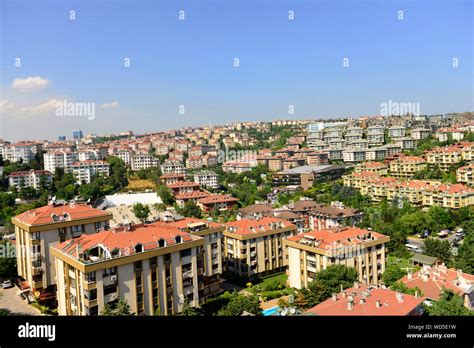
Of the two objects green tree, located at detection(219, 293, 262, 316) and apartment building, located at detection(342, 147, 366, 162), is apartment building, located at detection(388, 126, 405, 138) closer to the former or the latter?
apartment building, located at detection(342, 147, 366, 162)

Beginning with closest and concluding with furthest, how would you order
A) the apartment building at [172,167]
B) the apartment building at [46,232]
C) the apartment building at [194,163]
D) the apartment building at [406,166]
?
the apartment building at [46,232] < the apartment building at [406,166] < the apartment building at [172,167] < the apartment building at [194,163]

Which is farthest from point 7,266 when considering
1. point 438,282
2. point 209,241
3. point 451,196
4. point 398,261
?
point 451,196

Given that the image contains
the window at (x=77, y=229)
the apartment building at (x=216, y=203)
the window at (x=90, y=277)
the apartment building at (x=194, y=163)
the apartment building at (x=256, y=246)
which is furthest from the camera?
the apartment building at (x=194, y=163)

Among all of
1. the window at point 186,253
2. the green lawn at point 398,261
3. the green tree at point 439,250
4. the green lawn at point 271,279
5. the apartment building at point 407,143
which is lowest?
the green lawn at point 271,279

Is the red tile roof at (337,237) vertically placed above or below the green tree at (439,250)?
above

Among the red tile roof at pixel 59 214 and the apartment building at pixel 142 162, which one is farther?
the apartment building at pixel 142 162

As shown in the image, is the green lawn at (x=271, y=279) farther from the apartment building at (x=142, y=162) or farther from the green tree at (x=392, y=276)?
the apartment building at (x=142, y=162)

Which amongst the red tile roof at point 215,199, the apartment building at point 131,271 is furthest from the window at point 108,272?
the red tile roof at point 215,199
